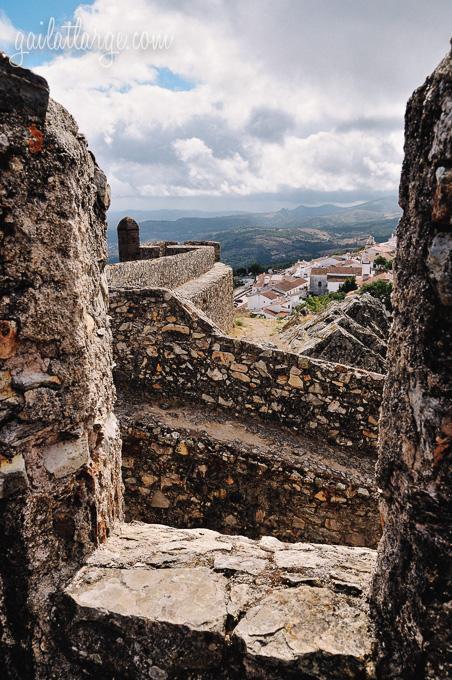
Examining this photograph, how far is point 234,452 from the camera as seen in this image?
5562 mm

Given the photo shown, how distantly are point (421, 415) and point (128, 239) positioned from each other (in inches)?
749

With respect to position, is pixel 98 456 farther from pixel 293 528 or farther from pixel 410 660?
pixel 293 528

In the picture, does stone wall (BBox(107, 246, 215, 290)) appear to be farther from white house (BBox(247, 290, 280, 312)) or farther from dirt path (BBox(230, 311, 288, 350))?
white house (BBox(247, 290, 280, 312))

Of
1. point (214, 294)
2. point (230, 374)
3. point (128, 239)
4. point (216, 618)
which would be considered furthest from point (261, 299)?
point (216, 618)

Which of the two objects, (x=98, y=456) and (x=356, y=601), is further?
(x=98, y=456)

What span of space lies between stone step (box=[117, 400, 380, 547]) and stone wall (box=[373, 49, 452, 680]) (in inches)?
123

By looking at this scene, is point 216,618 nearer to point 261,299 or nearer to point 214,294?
point 214,294

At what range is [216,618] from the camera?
2.28 meters

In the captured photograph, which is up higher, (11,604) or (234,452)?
(11,604)

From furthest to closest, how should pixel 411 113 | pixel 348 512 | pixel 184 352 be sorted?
pixel 184 352
pixel 348 512
pixel 411 113

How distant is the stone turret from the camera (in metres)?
19.4

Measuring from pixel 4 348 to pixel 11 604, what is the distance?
141 cm

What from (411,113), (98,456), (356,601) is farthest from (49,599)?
(411,113)

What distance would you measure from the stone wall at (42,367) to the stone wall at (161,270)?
622 cm
